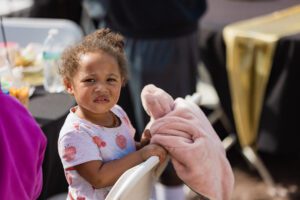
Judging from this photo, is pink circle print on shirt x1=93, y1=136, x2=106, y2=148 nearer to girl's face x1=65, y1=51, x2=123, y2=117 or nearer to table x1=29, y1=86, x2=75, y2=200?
girl's face x1=65, y1=51, x2=123, y2=117

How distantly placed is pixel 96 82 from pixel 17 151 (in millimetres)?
246

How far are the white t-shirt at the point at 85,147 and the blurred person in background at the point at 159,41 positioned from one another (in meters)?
1.07

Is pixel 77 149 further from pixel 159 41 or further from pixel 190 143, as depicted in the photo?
pixel 159 41

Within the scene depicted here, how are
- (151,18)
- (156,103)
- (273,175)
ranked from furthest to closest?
(273,175) → (151,18) → (156,103)

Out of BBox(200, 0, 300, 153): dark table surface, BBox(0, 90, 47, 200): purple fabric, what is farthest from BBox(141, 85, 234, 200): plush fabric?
BBox(200, 0, 300, 153): dark table surface

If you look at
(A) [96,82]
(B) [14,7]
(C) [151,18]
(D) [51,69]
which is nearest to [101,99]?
(A) [96,82]

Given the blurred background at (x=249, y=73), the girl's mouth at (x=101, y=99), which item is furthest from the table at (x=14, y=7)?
the girl's mouth at (x=101, y=99)

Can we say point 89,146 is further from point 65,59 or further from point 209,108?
point 209,108

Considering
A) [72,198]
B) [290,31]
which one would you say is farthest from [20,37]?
[72,198]

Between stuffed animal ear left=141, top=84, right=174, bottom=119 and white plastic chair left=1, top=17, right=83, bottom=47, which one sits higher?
stuffed animal ear left=141, top=84, right=174, bottom=119

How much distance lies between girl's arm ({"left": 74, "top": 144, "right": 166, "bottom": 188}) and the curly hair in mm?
208

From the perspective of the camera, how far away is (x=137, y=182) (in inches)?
44.7

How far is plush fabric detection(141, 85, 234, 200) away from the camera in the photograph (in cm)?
131

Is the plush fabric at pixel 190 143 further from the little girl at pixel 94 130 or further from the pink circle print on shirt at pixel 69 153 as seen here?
the pink circle print on shirt at pixel 69 153
